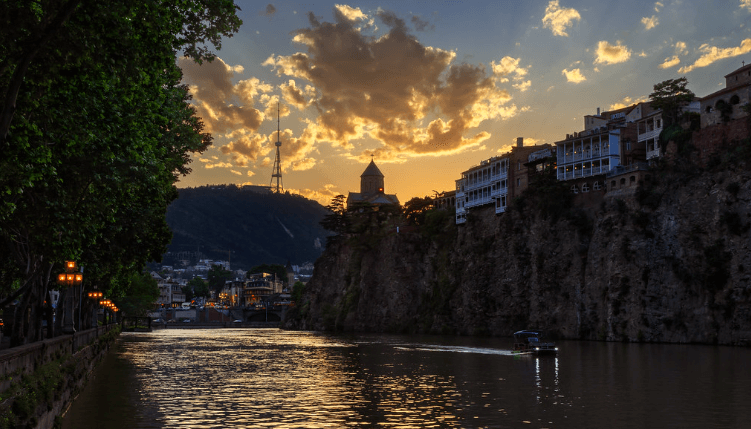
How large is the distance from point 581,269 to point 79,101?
88920mm

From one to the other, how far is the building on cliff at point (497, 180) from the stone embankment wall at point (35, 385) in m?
97.1

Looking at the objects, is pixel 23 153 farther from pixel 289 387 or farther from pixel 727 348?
pixel 727 348

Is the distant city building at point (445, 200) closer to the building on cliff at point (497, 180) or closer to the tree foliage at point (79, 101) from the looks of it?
the building on cliff at point (497, 180)

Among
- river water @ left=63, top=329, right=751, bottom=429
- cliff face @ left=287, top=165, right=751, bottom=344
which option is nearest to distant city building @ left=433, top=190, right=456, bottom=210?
cliff face @ left=287, top=165, right=751, bottom=344

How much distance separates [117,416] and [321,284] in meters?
142

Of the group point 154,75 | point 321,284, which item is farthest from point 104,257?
point 321,284

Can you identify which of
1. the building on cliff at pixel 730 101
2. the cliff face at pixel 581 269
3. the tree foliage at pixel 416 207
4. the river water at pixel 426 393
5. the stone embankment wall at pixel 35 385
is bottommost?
the river water at pixel 426 393

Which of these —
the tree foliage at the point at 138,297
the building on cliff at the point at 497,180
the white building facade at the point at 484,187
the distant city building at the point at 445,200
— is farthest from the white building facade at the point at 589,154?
the tree foliage at the point at 138,297

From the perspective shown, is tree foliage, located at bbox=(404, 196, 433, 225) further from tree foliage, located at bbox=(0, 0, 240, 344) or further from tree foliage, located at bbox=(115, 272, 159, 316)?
tree foliage, located at bbox=(0, 0, 240, 344)

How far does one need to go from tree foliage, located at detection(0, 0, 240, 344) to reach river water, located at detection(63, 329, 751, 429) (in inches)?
337

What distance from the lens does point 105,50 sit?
17984 millimetres

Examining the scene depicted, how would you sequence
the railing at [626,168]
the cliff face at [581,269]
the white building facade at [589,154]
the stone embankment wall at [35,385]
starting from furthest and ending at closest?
1. the white building facade at [589,154]
2. the railing at [626,168]
3. the cliff face at [581,269]
4. the stone embankment wall at [35,385]

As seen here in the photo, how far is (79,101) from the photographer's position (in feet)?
68.2

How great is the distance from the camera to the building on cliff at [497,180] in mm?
121062
